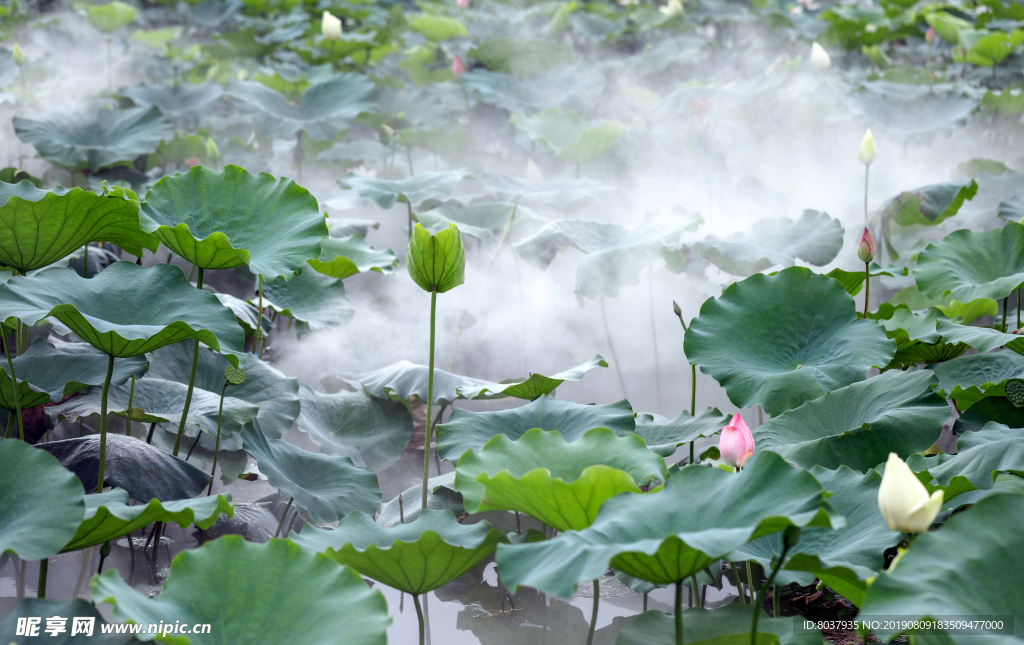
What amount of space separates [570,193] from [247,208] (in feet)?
4.26

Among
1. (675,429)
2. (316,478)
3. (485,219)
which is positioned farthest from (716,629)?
(485,219)

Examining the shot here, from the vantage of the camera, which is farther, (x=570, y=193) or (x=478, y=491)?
(x=570, y=193)

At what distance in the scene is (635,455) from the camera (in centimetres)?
112

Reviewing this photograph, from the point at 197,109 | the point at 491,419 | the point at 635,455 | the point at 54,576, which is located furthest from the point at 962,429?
the point at 197,109

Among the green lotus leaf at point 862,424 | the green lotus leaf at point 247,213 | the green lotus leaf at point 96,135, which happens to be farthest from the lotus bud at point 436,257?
the green lotus leaf at point 96,135

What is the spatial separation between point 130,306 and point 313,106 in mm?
2062

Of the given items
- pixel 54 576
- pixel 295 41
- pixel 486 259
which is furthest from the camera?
pixel 295 41

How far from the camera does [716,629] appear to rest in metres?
1.04

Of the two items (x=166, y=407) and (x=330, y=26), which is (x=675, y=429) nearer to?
(x=166, y=407)

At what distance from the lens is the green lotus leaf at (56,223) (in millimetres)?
1215

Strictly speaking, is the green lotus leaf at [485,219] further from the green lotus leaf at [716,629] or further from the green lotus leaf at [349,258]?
the green lotus leaf at [716,629]

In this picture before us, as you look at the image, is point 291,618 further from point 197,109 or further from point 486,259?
point 197,109

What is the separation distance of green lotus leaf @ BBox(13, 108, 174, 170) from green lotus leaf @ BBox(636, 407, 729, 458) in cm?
202

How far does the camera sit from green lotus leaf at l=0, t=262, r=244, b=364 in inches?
43.9
